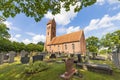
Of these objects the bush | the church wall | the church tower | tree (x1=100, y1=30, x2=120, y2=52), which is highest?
the church tower

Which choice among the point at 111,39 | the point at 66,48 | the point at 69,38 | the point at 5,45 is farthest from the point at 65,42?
the point at 5,45

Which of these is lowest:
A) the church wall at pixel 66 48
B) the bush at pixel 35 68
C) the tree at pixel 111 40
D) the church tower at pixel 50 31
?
the bush at pixel 35 68

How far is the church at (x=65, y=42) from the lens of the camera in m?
46.2

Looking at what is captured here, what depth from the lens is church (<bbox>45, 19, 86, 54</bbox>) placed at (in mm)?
46219

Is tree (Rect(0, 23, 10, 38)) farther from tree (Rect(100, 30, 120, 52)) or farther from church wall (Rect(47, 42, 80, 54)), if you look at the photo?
tree (Rect(100, 30, 120, 52))

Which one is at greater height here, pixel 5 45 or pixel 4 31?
pixel 4 31

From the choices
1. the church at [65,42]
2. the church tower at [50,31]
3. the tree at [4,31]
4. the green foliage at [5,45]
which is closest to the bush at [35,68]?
the tree at [4,31]

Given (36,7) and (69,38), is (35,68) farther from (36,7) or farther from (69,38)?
(69,38)

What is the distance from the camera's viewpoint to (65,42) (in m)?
51.5

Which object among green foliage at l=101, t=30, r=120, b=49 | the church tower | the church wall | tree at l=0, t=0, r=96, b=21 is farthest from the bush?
the church tower

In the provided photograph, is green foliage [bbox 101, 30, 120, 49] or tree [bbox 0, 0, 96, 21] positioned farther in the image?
green foliage [bbox 101, 30, 120, 49]

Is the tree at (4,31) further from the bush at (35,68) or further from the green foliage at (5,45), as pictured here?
the bush at (35,68)

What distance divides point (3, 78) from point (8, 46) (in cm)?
3233

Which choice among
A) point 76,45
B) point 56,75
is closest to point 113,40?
point 76,45
